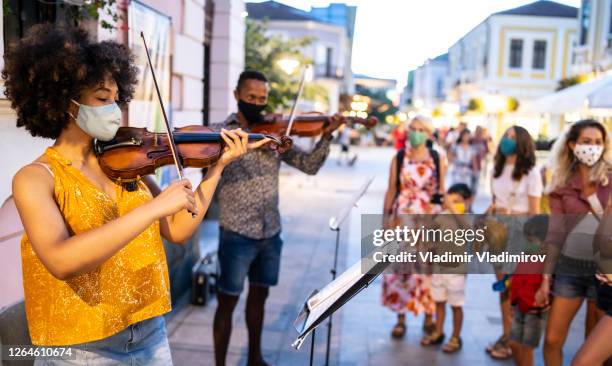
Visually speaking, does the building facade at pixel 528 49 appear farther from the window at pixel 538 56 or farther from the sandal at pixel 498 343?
the sandal at pixel 498 343

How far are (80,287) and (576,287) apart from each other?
2.60m

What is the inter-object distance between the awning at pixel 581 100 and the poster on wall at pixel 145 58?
15.2 feet

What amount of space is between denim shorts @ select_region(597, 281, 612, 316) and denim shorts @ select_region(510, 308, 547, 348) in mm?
832

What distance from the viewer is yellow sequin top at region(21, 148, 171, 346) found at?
5.86 feet

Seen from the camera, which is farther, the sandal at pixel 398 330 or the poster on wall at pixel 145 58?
the sandal at pixel 398 330

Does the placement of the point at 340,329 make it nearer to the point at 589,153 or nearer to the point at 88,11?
the point at 589,153

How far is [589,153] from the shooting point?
3.57m

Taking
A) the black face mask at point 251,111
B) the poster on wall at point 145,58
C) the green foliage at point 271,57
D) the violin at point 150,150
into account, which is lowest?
the violin at point 150,150

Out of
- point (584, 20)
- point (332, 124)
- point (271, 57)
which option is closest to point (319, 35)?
point (584, 20)

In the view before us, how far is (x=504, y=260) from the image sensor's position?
13.7 ft

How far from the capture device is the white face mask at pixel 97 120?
183cm

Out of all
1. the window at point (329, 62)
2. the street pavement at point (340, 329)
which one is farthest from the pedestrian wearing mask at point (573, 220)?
the window at point (329, 62)

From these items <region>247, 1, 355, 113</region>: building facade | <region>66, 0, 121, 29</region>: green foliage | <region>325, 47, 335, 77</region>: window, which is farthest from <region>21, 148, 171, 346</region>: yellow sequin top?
<region>325, 47, 335, 77</region>: window

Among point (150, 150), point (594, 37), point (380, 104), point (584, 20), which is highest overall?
point (584, 20)
